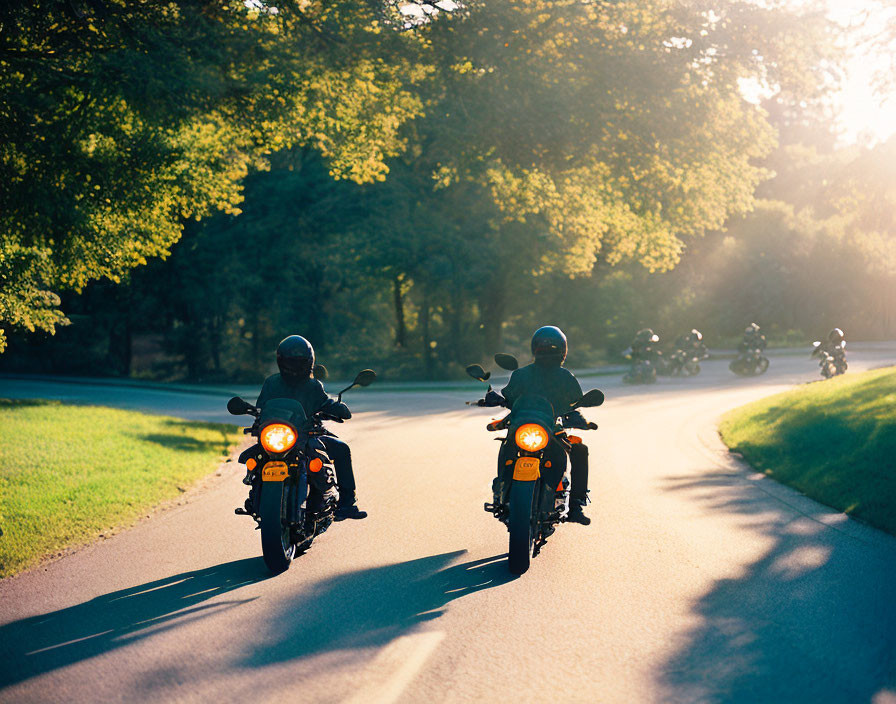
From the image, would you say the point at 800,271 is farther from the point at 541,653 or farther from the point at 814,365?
the point at 541,653

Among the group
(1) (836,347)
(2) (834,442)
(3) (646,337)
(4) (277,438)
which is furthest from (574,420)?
(1) (836,347)

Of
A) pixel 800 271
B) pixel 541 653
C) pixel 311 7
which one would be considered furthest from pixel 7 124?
pixel 800 271

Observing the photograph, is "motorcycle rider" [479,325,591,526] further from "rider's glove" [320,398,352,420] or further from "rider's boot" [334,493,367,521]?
"rider's boot" [334,493,367,521]

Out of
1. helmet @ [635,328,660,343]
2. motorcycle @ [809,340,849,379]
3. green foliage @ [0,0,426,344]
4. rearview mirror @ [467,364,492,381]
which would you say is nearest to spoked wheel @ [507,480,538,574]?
rearview mirror @ [467,364,492,381]

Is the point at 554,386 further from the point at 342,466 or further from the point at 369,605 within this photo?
the point at 369,605

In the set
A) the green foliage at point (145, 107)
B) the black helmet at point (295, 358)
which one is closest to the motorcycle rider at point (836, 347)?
the green foliage at point (145, 107)

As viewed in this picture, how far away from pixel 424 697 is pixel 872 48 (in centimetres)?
1852

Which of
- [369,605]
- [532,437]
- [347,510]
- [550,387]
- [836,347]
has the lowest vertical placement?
[369,605]

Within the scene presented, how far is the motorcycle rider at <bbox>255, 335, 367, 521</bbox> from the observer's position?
7.62m

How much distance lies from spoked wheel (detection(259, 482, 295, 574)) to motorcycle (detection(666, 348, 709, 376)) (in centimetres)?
2948

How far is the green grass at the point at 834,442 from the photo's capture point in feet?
33.6

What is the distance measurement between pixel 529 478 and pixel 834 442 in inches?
305

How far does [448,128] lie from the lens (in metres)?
18.2

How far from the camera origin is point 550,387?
310 inches
